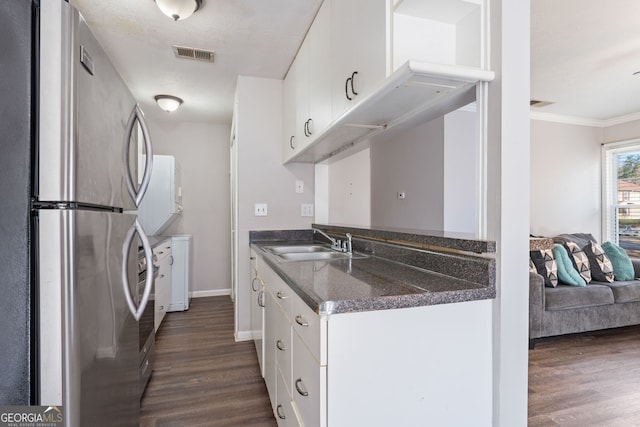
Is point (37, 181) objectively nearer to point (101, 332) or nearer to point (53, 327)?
point (53, 327)

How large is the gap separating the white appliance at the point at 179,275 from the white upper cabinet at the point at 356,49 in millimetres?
2884

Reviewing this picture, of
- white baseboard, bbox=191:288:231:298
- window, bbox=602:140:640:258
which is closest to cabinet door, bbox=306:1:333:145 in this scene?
white baseboard, bbox=191:288:231:298

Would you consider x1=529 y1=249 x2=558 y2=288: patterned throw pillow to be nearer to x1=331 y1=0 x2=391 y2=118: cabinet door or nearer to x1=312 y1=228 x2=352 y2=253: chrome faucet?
x1=312 y1=228 x2=352 y2=253: chrome faucet

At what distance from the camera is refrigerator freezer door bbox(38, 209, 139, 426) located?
0.85m

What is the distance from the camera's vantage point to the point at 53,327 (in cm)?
86

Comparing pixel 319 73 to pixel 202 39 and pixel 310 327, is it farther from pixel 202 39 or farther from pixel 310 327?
pixel 310 327

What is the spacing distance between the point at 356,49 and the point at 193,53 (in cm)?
167

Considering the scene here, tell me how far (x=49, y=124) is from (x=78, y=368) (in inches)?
26.1

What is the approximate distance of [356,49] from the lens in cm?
147

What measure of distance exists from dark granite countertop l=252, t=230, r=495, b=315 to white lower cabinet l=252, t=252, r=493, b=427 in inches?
1.1

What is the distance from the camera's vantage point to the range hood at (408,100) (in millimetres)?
1096

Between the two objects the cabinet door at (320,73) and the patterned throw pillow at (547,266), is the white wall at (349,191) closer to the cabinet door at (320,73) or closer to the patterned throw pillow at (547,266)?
the cabinet door at (320,73)

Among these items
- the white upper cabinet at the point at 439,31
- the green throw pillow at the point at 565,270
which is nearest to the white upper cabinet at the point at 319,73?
the white upper cabinet at the point at 439,31

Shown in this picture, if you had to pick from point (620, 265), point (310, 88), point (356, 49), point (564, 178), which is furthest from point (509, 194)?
point (564, 178)
